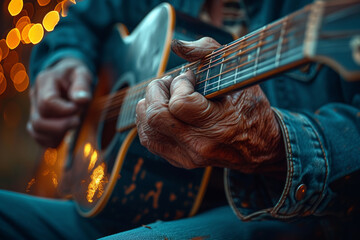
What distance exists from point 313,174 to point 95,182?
50 cm

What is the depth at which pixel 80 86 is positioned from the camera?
1131mm

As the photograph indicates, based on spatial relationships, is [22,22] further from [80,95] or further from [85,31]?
[80,95]

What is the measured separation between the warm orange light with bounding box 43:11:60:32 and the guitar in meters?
0.31

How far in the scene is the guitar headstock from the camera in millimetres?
301

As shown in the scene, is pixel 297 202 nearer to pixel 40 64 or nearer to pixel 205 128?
pixel 205 128

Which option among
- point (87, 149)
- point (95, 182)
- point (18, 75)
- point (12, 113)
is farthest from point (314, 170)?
point (12, 113)

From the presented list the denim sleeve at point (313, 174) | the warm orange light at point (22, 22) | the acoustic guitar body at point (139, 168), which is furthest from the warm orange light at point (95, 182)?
the warm orange light at point (22, 22)

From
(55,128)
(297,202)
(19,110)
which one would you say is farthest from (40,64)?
(19,110)

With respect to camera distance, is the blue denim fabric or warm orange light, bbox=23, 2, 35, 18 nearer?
the blue denim fabric

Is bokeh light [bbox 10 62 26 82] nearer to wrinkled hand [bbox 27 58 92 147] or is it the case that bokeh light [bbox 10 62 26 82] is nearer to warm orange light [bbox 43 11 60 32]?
warm orange light [bbox 43 11 60 32]

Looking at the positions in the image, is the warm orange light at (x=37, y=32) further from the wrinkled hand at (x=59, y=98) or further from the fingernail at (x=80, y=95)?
the fingernail at (x=80, y=95)

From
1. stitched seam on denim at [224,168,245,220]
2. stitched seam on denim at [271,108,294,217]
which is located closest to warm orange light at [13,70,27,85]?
stitched seam on denim at [224,168,245,220]

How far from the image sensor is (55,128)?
1.17 m

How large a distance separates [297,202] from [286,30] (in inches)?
11.9
